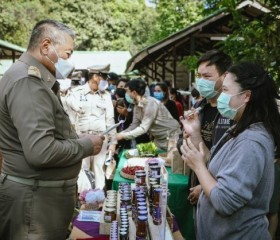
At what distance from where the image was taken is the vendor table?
13.1ft

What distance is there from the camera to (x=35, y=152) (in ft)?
6.71

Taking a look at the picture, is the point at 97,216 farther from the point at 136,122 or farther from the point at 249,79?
the point at 136,122

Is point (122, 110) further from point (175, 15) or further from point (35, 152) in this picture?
point (175, 15)

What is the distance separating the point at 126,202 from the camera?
281 centimetres

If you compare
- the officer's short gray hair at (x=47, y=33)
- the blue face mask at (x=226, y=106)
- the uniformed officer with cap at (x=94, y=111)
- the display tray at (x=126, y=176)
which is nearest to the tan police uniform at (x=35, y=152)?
the officer's short gray hair at (x=47, y=33)

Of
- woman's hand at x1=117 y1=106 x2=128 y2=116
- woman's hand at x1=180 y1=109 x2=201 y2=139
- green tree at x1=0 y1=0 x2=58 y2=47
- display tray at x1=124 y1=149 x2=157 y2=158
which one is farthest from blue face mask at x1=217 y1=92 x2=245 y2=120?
green tree at x1=0 y1=0 x2=58 y2=47

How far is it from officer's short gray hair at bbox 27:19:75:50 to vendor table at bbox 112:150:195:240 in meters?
2.11

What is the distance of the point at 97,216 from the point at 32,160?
1176mm

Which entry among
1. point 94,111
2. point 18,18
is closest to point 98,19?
point 18,18

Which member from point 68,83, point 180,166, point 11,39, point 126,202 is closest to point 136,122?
point 180,166

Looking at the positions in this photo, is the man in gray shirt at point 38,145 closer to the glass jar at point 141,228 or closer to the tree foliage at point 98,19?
the glass jar at point 141,228

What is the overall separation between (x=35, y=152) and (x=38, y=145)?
44 mm

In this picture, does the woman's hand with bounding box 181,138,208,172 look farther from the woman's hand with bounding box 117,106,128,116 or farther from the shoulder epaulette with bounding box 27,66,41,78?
the woman's hand with bounding box 117,106,128,116

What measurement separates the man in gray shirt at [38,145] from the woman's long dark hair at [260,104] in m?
0.95
